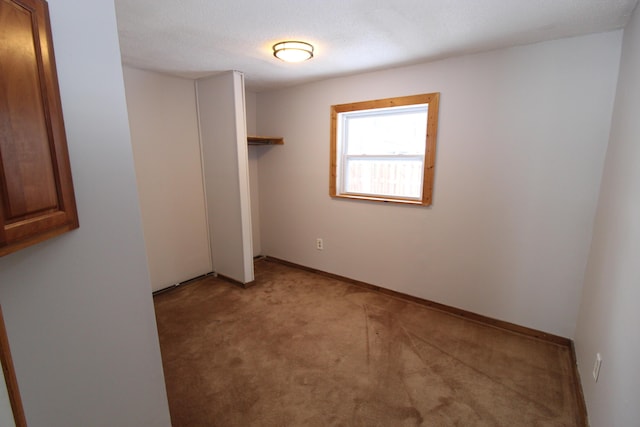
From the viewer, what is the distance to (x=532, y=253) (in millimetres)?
2357

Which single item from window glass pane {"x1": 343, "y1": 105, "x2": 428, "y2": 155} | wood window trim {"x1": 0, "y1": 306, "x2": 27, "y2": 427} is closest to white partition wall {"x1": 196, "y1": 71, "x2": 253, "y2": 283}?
window glass pane {"x1": 343, "y1": 105, "x2": 428, "y2": 155}

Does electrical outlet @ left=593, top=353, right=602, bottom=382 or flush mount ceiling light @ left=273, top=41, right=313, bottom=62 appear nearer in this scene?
electrical outlet @ left=593, top=353, right=602, bottom=382

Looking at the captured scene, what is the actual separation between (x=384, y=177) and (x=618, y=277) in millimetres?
1989

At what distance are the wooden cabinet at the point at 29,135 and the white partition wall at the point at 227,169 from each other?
92.8 inches

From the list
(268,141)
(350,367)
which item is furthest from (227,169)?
(350,367)

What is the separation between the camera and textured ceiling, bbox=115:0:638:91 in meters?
1.66

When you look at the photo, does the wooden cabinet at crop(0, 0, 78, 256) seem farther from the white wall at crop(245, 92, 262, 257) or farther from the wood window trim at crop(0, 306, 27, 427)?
the white wall at crop(245, 92, 262, 257)

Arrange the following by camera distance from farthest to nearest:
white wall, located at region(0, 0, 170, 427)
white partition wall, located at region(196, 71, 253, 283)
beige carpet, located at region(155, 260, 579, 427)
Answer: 1. white partition wall, located at region(196, 71, 253, 283)
2. beige carpet, located at region(155, 260, 579, 427)
3. white wall, located at region(0, 0, 170, 427)

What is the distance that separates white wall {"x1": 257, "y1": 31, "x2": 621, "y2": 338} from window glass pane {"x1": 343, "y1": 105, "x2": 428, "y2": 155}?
0.19 m

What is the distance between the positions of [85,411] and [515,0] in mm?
2637

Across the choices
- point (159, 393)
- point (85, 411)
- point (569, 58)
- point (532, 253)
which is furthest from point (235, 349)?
point (569, 58)

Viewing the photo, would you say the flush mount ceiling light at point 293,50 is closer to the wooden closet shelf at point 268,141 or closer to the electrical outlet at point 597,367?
the wooden closet shelf at point 268,141

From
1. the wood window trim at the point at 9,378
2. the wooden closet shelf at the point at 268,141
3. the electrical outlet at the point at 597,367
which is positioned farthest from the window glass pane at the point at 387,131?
the wood window trim at the point at 9,378

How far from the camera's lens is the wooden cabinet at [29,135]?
0.59 m
